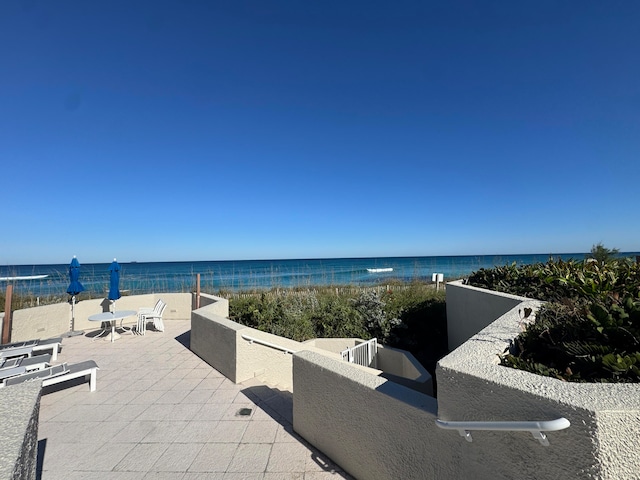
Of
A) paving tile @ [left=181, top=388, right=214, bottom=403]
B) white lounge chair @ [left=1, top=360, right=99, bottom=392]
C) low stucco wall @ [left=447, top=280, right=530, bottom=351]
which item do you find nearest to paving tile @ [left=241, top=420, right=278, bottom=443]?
paving tile @ [left=181, top=388, right=214, bottom=403]

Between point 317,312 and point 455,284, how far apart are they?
2975 millimetres

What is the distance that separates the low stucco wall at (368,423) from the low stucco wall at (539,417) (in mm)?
174

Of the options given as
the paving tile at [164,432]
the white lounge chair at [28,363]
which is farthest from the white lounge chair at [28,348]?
the paving tile at [164,432]

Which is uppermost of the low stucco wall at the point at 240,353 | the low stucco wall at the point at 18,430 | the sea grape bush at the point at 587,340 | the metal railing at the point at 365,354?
the sea grape bush at the point at 587,340

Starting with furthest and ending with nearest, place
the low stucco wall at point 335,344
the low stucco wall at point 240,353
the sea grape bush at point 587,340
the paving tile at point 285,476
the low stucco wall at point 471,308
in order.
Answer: the low stucco wall at point 335,344
the low stucco wall at point 240,353
the low stucco wall at point 471,308
the paving tile at point 285,476
the sea grape bush at point 587,340

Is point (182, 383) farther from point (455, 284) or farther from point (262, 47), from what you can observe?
point (262, 47)

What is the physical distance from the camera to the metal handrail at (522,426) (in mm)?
1038

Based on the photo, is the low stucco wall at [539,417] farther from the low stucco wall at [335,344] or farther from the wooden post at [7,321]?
the wooden post at [7,321]

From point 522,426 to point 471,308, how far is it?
4077 millimetres

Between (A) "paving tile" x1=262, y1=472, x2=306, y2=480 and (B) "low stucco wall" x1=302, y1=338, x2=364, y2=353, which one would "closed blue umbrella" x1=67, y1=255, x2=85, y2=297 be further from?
(A) "paving tile" x1=262, y1=472, x2=306, y2=480

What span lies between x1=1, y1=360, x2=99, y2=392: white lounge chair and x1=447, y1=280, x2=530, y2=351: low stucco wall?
5.63 m

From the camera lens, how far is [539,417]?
119 centimetres

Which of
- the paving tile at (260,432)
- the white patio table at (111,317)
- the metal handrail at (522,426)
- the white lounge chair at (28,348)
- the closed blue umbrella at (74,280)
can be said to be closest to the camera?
the metal handrail at (522,426)

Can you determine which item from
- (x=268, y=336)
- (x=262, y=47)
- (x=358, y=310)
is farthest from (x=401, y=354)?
(x=262, y=47)
